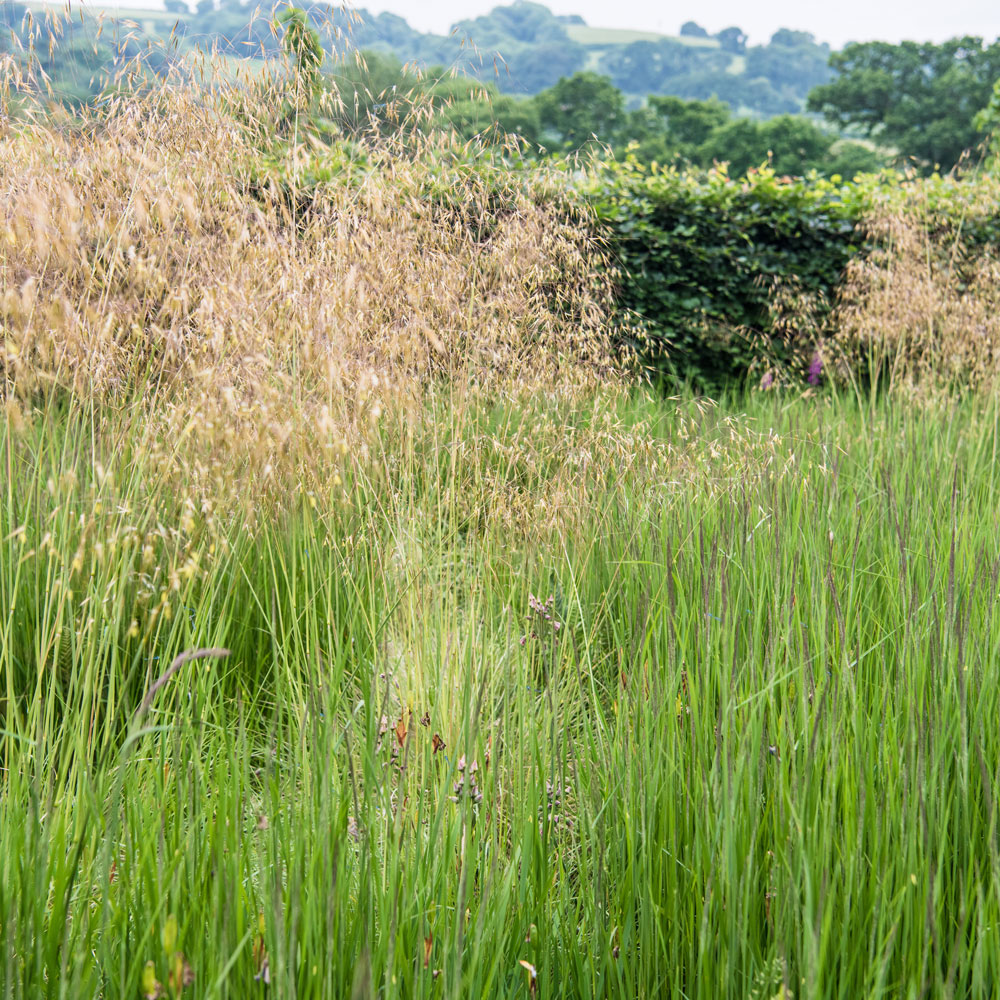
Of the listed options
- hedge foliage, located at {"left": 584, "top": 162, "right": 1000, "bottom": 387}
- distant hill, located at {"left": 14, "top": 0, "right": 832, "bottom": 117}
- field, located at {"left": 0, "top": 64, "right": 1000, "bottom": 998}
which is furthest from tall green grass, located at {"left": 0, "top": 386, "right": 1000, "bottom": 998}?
distant hill, located at {"left": 14, "top": 0, "right": 832, "bottom": 117}

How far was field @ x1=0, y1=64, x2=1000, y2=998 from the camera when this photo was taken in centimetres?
98

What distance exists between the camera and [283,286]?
2023mm

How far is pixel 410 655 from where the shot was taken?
193 centimetres

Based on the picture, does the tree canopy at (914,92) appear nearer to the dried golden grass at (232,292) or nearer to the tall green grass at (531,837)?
the dried golden grass at (232,292)

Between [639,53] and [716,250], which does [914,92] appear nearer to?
[716,250]

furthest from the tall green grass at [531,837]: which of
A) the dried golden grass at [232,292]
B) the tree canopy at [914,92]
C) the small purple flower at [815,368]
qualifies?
the tree canopy at [914,92]

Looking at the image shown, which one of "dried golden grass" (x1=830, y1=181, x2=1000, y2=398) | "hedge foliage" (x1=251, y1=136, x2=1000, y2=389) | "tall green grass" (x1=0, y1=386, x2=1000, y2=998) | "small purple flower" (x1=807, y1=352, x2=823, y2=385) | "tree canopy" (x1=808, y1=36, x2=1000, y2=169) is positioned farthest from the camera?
"tree canopy" (x1=808, y1=36, x2=1000, y2=169)

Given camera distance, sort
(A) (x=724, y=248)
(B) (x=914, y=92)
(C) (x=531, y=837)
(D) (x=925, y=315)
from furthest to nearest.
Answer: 1. (B) (x=914, y=92)
2. (A) (x=724, y=248)
3. (D) (x=925, y=315)
4. (C) (x=531, y=837)

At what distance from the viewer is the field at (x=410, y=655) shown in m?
0.98

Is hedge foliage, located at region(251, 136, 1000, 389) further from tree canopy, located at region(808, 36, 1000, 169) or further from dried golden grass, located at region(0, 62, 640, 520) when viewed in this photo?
tree canopy, located at region(808, 36, 1000, 169)

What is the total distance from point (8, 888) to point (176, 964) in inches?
17.6

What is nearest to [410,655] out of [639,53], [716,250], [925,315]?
[925,315]

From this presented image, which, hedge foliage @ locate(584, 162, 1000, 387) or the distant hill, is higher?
the distant hill

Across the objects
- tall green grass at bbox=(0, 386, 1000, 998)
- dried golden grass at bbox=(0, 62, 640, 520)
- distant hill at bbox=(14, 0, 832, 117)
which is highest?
distant hill at bbox=(14, 0, 832, 117)
